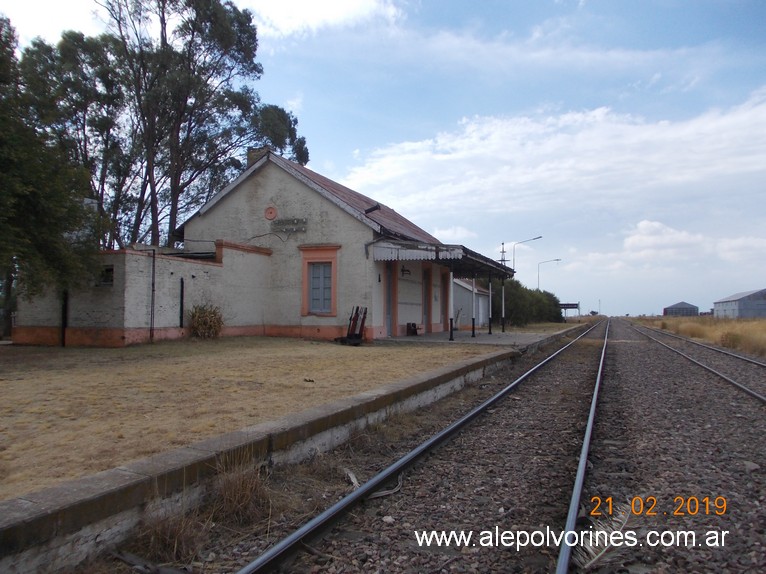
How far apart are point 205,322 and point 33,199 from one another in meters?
6.13

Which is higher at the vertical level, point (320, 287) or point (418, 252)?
point (418, 252)

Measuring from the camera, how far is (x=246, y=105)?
29.8 m

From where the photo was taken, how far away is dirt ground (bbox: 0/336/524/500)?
4.82 meters

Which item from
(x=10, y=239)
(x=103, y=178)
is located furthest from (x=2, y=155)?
(x=103, y=178)

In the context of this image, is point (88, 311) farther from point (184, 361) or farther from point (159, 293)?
point (184, 361)

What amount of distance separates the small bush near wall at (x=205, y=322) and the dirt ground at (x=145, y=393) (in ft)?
3.62

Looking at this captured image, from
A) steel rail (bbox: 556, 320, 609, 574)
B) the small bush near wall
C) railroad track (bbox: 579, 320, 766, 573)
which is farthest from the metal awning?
steel rail (bbox: 556, 320, 609, 574)

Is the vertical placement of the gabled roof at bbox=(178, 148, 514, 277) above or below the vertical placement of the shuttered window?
above

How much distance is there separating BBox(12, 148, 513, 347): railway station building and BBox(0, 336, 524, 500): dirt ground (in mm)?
2199

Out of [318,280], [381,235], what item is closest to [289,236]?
[318,280]

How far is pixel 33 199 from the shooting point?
11.4 m

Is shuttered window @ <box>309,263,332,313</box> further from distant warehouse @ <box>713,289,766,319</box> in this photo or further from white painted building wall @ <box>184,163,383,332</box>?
distant warehouse @ <box>713,289,766,319</box>

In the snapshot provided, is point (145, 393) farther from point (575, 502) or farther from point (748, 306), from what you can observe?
point (748, 306)

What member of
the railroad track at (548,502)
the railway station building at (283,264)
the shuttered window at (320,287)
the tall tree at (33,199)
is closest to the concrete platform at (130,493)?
the railroad track at (548,502)
